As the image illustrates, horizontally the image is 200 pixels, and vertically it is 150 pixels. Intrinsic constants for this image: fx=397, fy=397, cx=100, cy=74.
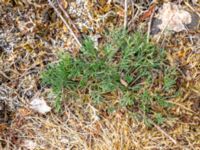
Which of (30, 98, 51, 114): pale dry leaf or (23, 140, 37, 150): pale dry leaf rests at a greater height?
(30, 98, 51, 114): pale dry leaf

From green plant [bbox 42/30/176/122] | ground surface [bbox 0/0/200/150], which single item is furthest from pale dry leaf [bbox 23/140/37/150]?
green plant [bbox 42/30/176/122]

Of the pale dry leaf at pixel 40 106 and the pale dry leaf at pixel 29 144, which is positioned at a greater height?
the pale dry leaf at pixel 40 106

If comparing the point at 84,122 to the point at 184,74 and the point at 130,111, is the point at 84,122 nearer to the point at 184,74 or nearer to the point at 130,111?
the point at 130,111

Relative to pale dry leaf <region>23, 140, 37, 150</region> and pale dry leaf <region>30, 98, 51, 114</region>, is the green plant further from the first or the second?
pale dry leaf <region>23, 140, 37, 150</region>

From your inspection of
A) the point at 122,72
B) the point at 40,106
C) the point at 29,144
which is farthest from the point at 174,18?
the point at 29,144

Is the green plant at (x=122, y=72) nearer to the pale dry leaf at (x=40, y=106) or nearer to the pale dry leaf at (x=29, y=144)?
the pale dry leaf at (x=40, y=106)

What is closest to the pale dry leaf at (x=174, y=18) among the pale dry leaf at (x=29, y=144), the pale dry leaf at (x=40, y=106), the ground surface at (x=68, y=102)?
the ground surface at (x=68, y=102)

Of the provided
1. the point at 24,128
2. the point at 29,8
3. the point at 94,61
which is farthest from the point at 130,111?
the point at 29,8
